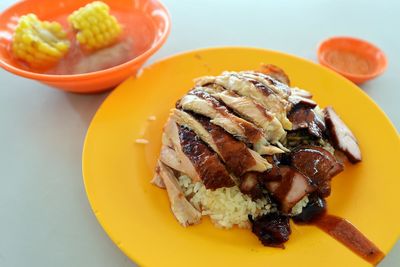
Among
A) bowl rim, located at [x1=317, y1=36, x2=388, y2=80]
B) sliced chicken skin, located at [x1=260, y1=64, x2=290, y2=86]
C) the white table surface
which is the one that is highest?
bowl rim, located at [x1=317, y1=36, x2=388, y2=80]

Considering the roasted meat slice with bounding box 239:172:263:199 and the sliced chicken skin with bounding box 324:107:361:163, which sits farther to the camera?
the sliced chicken skin with bounding box 324:107:361:163

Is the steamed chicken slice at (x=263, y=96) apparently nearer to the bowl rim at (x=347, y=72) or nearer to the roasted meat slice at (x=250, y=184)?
the roasted meat slice at (x=250, y=184)

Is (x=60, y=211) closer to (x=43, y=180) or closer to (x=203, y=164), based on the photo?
(x=43, y=180)

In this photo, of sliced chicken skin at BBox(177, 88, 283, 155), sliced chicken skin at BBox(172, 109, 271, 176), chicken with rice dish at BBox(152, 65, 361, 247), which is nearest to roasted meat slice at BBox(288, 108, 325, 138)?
chicken with rice dish at BBox(152, 65, 361, 247)

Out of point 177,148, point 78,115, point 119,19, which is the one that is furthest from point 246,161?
point 119,19

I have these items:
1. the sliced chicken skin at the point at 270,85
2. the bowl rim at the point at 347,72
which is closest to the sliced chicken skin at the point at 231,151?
the sliced chicken skin at the point at 270,85

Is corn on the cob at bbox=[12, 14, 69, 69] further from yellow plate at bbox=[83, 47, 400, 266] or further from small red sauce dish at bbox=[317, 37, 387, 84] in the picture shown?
small red sauce dish at bbox=[317, 37, 387, 84]

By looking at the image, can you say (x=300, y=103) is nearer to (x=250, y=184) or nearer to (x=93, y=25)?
(x=250, y=184)
